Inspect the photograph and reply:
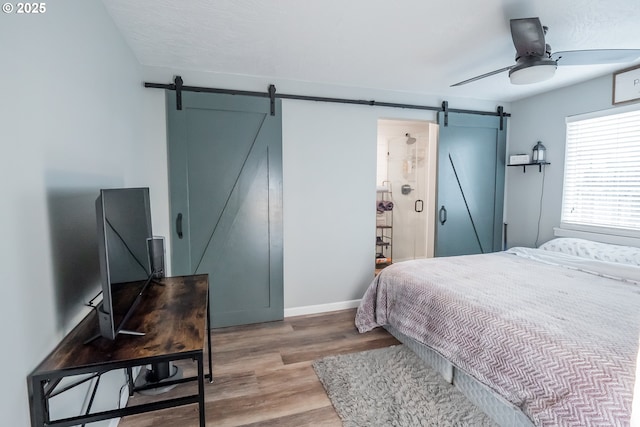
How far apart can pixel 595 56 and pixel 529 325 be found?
1.89m

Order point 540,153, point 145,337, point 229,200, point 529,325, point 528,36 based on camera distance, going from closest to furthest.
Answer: point 145,337 → point 529,325 → point 528,36 → point 229,200 → point 540,153

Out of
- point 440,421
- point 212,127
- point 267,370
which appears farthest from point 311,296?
point 212,127

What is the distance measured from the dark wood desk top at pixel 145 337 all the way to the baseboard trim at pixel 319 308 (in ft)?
5.72

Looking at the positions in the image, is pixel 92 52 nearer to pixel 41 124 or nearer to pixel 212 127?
pixel 41 124

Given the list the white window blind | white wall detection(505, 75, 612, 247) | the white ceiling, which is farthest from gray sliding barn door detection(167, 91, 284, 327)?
the white window blind

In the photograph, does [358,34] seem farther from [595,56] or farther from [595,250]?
[595,250]

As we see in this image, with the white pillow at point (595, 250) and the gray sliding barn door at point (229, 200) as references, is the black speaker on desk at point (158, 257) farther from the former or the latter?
the white pillow at point (595, 250)

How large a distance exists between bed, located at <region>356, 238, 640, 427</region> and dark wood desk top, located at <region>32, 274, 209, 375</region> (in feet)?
5.01

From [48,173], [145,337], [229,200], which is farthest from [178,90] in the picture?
[145,337]

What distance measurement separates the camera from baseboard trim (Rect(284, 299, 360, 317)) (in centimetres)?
→ 330

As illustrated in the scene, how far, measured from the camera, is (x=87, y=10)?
4.94 ft

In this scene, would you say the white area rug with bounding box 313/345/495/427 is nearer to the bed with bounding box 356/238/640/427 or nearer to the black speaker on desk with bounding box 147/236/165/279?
the bed with bounding box 356/238/640/427

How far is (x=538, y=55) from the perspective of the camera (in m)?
1.96

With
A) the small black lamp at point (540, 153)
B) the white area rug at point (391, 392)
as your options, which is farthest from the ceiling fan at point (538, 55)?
the white area rug at point (391, 392)
